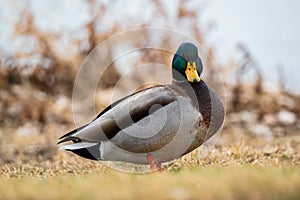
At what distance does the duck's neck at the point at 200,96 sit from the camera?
479 centimetres

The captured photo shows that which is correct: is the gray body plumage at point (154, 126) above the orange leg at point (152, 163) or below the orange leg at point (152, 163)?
above

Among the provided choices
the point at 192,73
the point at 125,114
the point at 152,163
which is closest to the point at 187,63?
the point at 192,73

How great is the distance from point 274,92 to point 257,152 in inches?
225

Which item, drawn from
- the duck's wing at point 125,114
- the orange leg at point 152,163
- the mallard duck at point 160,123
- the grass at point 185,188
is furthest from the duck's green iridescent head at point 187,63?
the grass at point 185,188

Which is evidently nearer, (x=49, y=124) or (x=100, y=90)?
(x=49, y=124)

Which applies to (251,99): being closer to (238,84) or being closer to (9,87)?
(238,84)

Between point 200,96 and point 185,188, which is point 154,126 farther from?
point 185,188

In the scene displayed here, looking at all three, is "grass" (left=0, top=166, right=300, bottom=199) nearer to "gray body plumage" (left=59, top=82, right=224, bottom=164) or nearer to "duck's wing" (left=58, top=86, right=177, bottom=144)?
"gray body plumage" (left=59, top=82, right=224, bottom=164)

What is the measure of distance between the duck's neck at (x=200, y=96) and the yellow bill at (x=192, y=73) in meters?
0.05

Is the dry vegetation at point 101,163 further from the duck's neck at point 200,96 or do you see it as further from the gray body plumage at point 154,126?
the duck's neck at point 200,96

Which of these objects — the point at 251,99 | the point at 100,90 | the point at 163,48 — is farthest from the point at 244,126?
the point at 100,90

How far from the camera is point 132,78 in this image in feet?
38.3

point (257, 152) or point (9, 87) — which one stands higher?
point (9, 87)

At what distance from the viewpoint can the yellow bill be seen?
5.02 m
